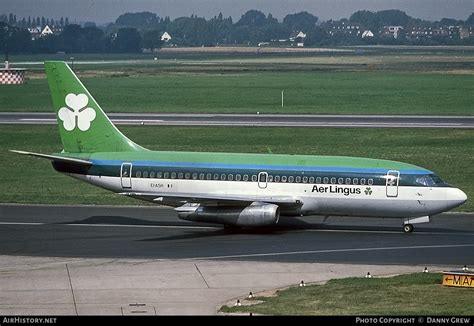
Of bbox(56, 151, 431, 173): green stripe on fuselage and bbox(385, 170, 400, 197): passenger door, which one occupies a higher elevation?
bbox(56, 151, 431, 173): green stripe on fuselage

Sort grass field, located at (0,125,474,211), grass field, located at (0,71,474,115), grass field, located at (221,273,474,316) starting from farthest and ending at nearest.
→ grass field, located at (0,71,474,115) < grass field, located at (0,125,474,211) < grass field, located at (221,273,474,316)

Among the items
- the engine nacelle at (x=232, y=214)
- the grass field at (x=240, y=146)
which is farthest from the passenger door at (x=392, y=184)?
the grass field at (x=240, y=146)

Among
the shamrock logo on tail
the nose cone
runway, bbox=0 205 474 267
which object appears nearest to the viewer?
runway, bbox=0 205 474 267

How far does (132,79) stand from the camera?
15862cm

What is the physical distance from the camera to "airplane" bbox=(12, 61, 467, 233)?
45.2 m

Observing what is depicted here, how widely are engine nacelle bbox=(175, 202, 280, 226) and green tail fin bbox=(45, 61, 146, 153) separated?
500 centimetres

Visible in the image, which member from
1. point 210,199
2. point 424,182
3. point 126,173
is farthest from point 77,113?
point 424,182

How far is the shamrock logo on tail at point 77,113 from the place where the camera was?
4875 centimetres

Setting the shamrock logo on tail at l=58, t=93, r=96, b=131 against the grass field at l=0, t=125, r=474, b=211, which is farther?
the grass field at l=0, t=125, r=474, b=211

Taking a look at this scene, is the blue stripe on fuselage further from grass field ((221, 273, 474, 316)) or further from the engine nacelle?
grass field ((221, 273, 474, 316))

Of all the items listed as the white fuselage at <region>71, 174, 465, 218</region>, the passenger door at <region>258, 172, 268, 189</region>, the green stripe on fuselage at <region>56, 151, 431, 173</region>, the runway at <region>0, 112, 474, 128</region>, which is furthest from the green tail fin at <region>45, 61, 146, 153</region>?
the runway at <region>0, 112, 474, 128</region>

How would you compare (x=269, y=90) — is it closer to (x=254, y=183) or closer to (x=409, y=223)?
(x=254, y=183)

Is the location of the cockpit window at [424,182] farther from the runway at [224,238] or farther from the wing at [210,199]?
the wing at [210,199]

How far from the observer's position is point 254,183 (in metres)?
46.2
